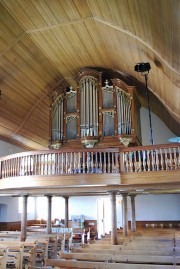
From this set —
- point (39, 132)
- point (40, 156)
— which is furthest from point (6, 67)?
point (39, 132)

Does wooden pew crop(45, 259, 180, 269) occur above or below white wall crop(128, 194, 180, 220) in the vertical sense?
below

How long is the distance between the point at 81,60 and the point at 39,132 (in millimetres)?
5116

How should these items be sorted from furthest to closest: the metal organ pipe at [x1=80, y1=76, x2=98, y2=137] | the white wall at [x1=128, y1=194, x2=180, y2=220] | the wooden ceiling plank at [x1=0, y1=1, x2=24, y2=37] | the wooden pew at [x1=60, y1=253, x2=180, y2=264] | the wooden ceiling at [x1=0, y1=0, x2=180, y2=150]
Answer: the white wall at [x1=128, y1=194, x2=180, y2=220] < the metal organ pipe at [x1=80, y1=76, x2=98, y2=137] < the wooden ceiling plank at [x1=0, y1=1, x2=24, y2=37] < the wooden ceiling at [x1=0, y1=0, x2=180, y2=150] < the wooden pew at [x1=60, y1=253, x2=180, y2=264]

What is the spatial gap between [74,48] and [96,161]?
165 inches

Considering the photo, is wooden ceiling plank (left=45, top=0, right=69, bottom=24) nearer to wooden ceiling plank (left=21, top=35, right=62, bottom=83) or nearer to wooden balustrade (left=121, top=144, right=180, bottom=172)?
wooden ceiling plank (left=21, top=35, right=62, bottom=83)

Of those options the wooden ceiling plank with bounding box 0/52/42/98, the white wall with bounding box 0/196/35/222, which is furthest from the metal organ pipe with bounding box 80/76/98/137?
the white wall with bounding box 0/196/35/222

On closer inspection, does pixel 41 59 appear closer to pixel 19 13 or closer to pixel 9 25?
pixel 9 25

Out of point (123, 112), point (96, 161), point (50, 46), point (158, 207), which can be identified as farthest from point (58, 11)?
point (158, 207)

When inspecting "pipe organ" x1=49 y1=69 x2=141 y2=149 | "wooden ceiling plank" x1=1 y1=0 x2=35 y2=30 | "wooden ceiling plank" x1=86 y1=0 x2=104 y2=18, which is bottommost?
"pipe organ" x1=49 y1=69 x2=141 y2=149

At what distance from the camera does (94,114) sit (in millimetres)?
10953

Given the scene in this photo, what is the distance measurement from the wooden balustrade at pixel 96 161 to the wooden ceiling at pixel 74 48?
186 centimetres

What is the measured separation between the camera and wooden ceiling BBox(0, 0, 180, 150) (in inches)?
244

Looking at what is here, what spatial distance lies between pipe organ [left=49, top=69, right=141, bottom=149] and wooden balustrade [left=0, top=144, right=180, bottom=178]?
1.67 m

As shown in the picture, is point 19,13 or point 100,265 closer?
point 100,265
